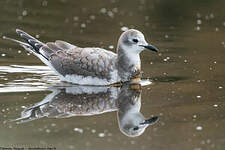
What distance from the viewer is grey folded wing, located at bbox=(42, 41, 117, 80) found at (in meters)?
11.0

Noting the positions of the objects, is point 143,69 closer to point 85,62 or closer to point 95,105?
point 85,62

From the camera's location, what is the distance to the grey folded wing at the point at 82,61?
11.0m

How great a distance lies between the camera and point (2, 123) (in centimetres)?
888

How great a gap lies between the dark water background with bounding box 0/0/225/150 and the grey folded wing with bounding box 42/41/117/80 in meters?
0.34

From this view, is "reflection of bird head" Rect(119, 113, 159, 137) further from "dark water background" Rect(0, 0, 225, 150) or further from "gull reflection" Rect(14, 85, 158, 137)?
"dark water background" Rect(0, 0, 225, 150)

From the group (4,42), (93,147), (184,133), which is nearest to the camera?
(93,147)

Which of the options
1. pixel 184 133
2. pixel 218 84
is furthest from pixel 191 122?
pixel 218 84

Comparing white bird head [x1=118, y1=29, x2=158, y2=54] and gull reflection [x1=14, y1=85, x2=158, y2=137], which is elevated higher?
white bird head [x1=118, y1=29, x2=158, y2=54]

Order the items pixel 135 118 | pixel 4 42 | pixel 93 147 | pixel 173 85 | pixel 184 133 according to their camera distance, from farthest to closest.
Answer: pixel 4 42 < pixel 173 85 < pixel 135 118 < pixel 184 133 < pixel 93 147

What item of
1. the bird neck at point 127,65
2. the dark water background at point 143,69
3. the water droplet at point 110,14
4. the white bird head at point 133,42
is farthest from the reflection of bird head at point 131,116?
the water droplet at point 110,14

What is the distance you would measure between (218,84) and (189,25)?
4.48 meters

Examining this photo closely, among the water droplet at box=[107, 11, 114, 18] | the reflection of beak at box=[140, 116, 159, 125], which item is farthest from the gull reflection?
the water droplet at box=[107, 11, 114, 18]

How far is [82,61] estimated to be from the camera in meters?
11.1

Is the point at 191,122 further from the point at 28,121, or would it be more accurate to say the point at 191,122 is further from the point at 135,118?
the point at 28,121
